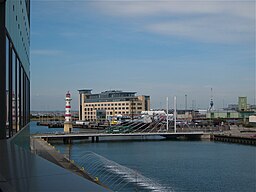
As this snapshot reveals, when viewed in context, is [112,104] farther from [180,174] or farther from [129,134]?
[180,174]

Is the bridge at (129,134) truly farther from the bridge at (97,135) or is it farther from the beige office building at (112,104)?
the beige office building at (112,104)

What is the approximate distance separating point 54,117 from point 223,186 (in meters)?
72.5

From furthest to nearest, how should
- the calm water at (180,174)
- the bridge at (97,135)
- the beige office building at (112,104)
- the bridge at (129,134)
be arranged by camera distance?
the beige office building at (112,104)
the bridge at (129,134)
the bridge at (97,135)
the calm water at (180,174)

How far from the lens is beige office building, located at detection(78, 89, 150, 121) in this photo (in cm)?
5103

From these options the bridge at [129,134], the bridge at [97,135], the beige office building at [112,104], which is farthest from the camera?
the beige office building at [112,104]

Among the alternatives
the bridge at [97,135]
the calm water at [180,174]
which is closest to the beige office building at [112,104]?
the bridge at [97,135]

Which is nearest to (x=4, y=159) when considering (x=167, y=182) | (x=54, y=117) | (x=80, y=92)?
(x=167, y=182)

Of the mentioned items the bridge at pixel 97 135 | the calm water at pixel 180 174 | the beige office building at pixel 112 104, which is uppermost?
the beige office building at pixel 112 104

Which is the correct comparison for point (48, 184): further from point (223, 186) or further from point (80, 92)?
point (80, 92)

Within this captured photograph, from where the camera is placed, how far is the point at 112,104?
2041 inches

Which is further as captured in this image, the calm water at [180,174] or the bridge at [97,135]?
the bridge at [97,135]

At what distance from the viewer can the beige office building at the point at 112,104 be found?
5103 cm

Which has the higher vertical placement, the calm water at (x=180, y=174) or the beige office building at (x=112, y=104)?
the beige office building at (x=112, y=104)

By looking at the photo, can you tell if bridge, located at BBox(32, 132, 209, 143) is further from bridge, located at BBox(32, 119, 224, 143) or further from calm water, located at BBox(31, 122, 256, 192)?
calm water, located at BBox(31, 122, 256, 192)
